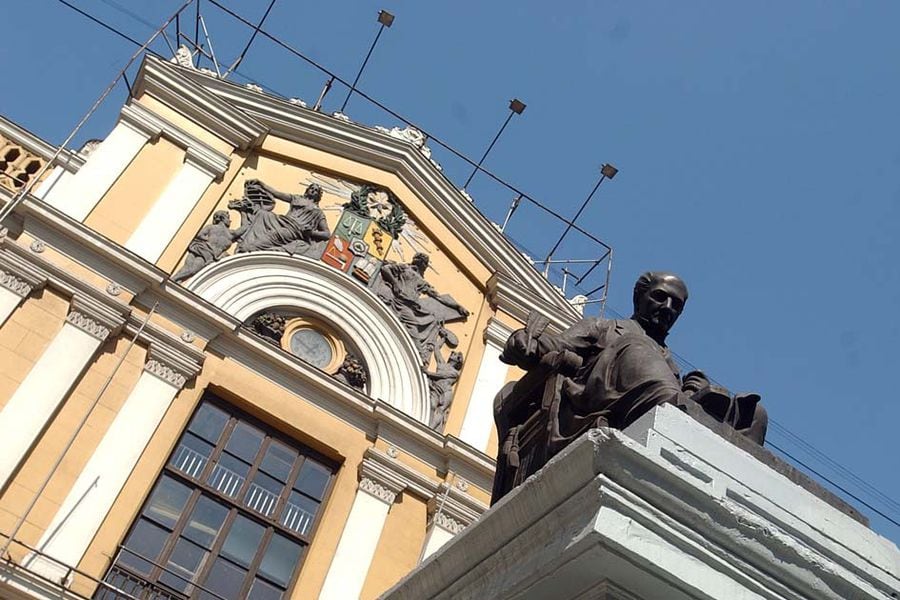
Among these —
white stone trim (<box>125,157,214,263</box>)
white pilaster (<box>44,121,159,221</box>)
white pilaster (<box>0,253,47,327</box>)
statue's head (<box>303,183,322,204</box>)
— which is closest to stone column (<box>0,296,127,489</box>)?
white pilaster (<box>0,253,47,327</box>)

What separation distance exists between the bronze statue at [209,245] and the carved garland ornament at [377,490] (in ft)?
11.7

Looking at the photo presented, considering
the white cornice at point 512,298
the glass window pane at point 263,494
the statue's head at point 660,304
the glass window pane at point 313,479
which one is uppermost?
the white cornice at point 512,298

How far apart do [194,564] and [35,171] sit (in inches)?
230

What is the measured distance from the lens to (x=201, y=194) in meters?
13.7

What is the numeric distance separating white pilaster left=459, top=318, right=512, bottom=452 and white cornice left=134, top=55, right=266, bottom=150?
472cm

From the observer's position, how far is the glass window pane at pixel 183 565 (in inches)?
418

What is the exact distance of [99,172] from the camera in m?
13.0

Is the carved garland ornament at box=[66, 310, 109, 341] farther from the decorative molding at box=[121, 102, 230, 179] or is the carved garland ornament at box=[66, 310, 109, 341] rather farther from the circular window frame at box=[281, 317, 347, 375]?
the decorative molding at box=[121, 102, 230, 179]

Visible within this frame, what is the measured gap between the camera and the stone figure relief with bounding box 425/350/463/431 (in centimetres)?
1382

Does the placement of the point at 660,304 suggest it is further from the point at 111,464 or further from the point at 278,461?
the point at 278,461

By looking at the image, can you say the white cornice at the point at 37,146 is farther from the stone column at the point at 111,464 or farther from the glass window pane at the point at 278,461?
the glass window pane at the point at 278,461

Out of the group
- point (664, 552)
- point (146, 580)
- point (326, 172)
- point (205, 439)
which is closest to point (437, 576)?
point (664, 552)

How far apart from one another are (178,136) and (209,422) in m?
4.46

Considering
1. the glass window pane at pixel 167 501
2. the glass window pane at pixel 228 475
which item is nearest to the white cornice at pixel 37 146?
the glass window pane at pixel 228 475
